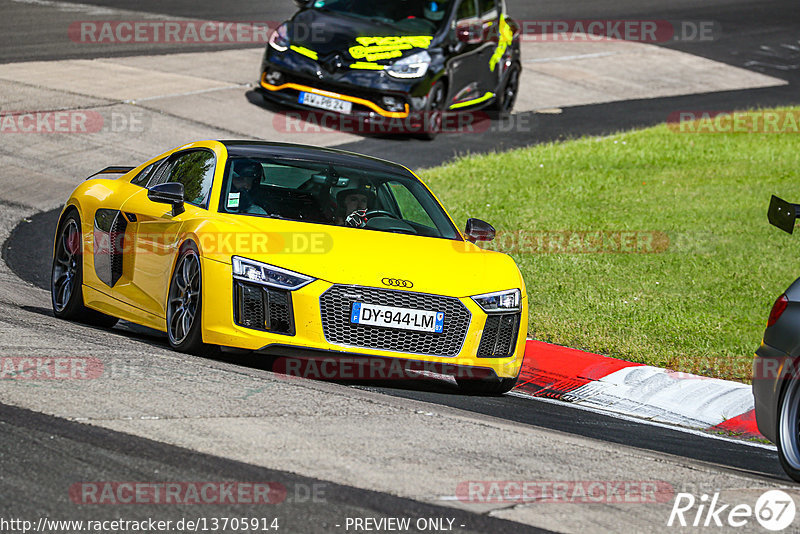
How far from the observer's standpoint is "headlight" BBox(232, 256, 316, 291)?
7414mm

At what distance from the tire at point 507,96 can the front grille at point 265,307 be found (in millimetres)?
12818

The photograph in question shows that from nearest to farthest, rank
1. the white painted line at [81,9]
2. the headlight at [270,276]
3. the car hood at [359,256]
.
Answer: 1. the headlight at [270,276]
2. the car hood at [359,256]
3. the white painted line at [81,9]

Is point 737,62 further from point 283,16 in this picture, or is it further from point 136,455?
→ point 136,455

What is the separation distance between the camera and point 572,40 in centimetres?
2789

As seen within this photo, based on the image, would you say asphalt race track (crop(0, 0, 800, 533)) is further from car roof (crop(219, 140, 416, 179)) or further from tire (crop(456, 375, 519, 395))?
car roof (crop(219, 140, 416, 179))

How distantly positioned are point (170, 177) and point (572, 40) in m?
20.1

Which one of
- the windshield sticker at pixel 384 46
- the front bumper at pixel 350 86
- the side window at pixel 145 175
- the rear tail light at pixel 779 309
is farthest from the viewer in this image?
the windshield sticker at pixel 384 46

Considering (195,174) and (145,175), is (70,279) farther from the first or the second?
(195,174)

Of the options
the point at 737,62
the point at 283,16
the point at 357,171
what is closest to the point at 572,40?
the point at 737,62

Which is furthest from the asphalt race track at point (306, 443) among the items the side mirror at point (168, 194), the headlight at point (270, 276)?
the side mirror at point (168, 194)

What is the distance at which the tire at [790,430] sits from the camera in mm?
6156

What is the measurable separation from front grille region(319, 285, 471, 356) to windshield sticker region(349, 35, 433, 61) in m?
10.0

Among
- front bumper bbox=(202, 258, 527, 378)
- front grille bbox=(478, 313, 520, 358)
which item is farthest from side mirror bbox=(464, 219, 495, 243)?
front bumper bbox=(202, 258, 527, 378)

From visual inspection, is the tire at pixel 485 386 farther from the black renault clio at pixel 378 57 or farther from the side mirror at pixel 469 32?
the side mirror at pixel 469 32
